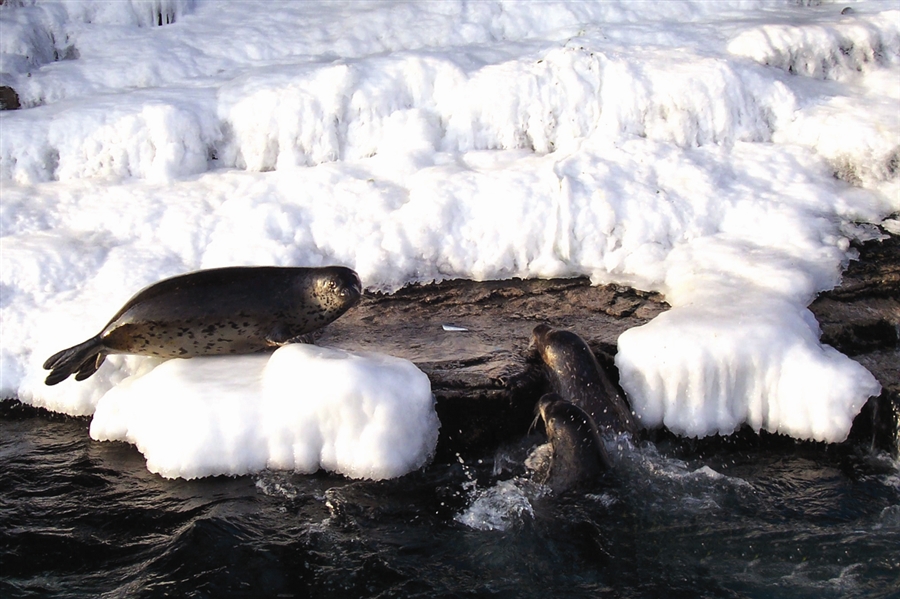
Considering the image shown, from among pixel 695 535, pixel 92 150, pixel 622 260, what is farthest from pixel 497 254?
pixel 92 150

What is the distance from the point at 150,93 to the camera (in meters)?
7.82

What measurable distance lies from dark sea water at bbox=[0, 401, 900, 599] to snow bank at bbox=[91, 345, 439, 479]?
10 cm

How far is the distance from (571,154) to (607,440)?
299 centimetres

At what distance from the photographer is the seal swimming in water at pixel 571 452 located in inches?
180

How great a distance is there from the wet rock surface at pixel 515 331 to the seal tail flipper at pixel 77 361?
4.27ft

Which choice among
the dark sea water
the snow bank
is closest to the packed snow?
the snow bank

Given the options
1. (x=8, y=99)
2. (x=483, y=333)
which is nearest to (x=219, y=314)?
(x=483, y=333)

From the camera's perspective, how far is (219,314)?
5.28 metres

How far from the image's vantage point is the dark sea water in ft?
12.8

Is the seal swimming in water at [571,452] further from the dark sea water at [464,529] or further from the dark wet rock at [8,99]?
the dark wet rock at [8,99]

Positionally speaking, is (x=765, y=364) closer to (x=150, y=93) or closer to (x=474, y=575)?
(x=474, y=575)

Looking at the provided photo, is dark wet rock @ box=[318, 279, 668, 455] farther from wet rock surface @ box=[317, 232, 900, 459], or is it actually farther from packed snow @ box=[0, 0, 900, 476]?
packed snow @ box=[0, 0, 900, 476]

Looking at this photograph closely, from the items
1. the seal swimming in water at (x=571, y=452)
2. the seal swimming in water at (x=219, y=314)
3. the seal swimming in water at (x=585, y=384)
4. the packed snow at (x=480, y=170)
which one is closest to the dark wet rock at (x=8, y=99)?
the packed snow at (x=480, y=170)

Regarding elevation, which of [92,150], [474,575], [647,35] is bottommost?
[474,575]
